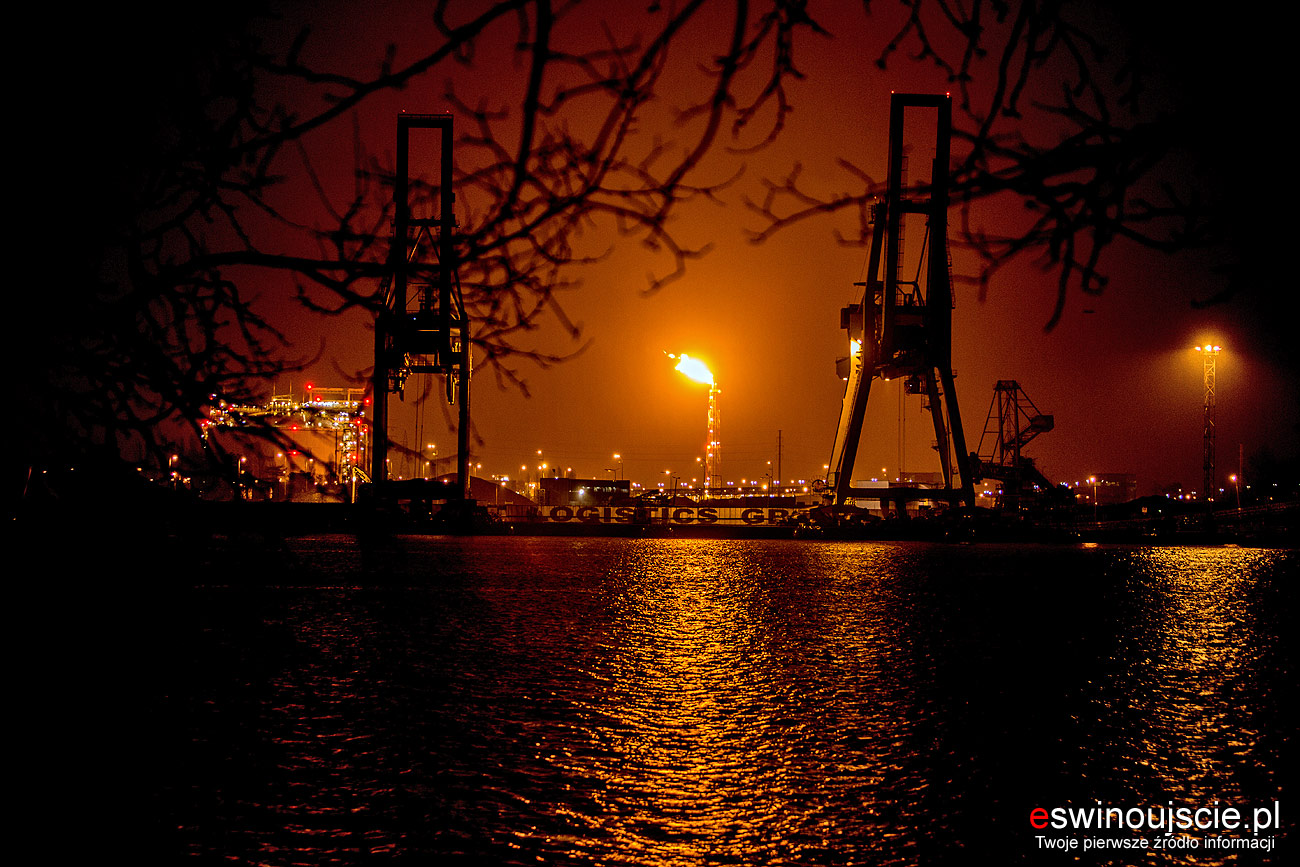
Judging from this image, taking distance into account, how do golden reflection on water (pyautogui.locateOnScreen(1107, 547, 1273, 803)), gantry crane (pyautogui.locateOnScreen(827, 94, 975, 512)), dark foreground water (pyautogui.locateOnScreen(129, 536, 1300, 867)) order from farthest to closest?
1. gantry crane (pyautogui.locateOnScreen(827, 94, 975, 512))
2. golden reflection on water (pyautogui.locateOnScreen(1107, 547, 1273, 803))
3. dark foreground water (pyautogui.locateOnScreen(129, 536, 1300, 867))

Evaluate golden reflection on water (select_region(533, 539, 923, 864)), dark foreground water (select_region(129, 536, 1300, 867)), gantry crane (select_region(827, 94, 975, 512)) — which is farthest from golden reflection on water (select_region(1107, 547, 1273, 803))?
gantry crane (select_region(827, 94, 975, 512))

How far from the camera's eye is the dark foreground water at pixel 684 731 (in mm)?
3117

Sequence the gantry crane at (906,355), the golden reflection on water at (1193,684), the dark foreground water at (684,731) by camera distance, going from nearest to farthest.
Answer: the dark foreground water at (684,731) < the golden reflection on water at (1193,684) < the gantry crane at (906,355)

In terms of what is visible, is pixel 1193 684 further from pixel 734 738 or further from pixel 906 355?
pixel 906 355

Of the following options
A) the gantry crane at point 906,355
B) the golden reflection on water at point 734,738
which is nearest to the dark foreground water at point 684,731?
the golden reflection on water at point 734,738

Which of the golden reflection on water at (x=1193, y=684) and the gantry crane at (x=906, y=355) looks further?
the gantry crane at (x=906, y=355)

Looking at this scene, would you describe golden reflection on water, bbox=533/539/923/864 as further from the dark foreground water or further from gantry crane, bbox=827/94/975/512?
gantry crane, bbox=827/94/975/512

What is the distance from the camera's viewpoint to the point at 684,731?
176 inches

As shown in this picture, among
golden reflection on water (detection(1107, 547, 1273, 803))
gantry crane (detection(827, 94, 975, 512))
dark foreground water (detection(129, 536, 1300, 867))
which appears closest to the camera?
dark foreground water (detection(129, 536, 1300, 867))

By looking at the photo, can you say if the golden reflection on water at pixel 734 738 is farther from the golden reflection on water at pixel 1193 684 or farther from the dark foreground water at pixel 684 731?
the golden reflection on water at pixel 1193 684

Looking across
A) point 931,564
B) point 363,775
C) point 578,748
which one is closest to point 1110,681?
point 578,748

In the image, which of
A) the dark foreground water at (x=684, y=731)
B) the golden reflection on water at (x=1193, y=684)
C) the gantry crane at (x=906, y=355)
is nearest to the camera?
the dark foreground water at (x=684, y=731)

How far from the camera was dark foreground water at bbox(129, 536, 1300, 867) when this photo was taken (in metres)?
3.12

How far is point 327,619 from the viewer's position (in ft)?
26.2
